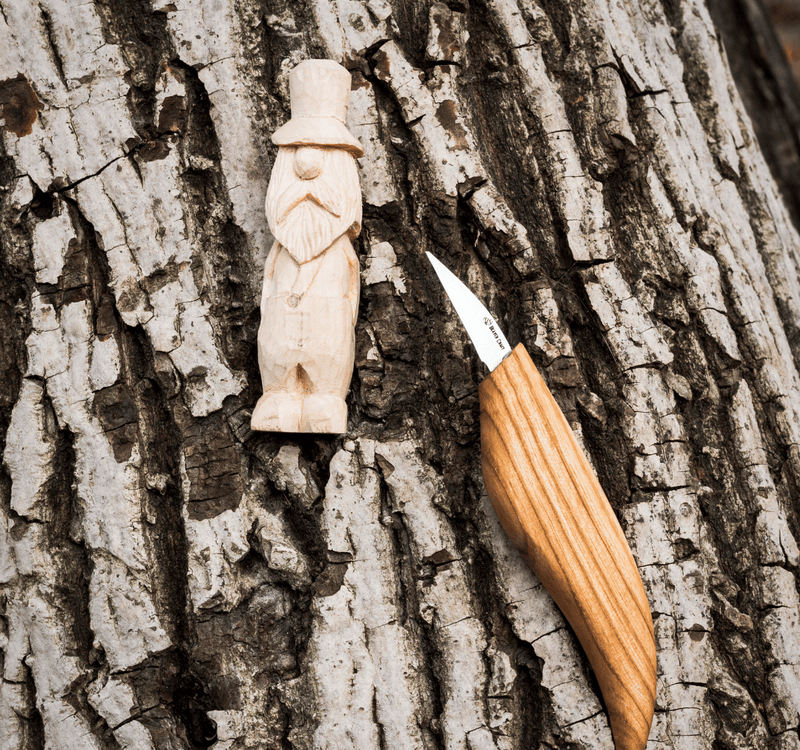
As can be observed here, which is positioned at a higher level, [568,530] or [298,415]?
[298,415]

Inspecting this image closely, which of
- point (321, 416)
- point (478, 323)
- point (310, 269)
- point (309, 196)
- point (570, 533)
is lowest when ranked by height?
point (570, 533)

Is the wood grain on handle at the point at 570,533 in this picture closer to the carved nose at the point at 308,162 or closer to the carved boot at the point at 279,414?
the carved boot at the point at 279,414

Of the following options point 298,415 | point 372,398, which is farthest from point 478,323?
point 298,415

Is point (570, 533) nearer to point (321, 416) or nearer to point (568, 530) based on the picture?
point (568, 530)

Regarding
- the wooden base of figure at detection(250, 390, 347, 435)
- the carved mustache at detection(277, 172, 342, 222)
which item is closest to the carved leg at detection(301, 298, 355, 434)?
the wooden base of figure at detection(250, 390, 347, 435)

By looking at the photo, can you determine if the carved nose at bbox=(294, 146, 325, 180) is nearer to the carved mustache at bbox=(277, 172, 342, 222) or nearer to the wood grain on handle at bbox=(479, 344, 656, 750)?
the carved mustache at bbox=(277, 172, 342, 222)

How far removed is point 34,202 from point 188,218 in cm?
29

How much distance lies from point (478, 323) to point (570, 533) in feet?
1.25

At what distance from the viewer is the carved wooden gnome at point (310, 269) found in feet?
3.49

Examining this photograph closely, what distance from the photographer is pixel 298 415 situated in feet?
3.50

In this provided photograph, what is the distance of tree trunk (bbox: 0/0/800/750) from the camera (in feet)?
3.57

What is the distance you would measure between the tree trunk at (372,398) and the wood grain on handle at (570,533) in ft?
0.18

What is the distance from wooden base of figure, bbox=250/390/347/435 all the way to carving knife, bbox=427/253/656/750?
25 cm

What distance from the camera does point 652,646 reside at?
42.6 inches
